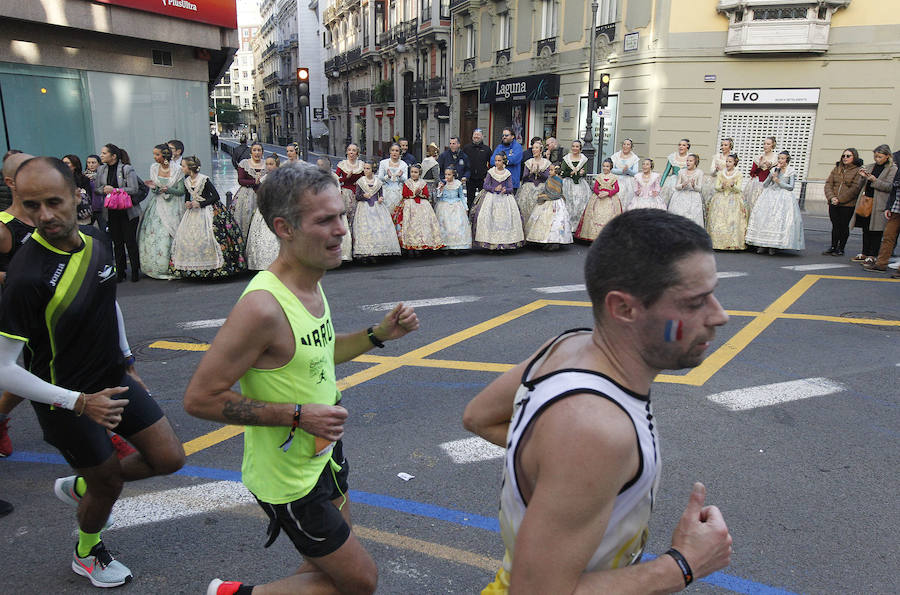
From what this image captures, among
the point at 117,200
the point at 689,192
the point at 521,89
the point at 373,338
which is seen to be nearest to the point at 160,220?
the point at 117,200

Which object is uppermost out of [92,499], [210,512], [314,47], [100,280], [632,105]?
[314,47]

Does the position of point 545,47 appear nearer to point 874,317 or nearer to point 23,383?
point 874,317

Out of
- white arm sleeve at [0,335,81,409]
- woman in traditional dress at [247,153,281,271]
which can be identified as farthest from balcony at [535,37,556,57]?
white arm sleeve at [0,335,81,409]

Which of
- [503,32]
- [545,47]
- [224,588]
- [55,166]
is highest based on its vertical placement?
[503,32]

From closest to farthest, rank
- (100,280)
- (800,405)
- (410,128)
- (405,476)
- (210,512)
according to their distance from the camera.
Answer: (100,280) < (210,512) < (405,476) < (800,405) < (410,128)

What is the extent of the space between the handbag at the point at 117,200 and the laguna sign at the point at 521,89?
2117 centimetres

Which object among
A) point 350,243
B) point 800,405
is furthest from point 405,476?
point 350,243

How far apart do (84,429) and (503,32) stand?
32795mm

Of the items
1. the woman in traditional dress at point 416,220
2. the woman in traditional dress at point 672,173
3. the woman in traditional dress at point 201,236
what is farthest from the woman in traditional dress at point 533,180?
the woman in traditional dress at point 201,236

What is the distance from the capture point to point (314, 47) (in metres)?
76.4

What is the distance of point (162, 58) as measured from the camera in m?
15.9

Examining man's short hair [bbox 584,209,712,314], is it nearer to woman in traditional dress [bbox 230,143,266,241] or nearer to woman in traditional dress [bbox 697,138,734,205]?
woman in traditional dress [bbox 230,143,266,241]

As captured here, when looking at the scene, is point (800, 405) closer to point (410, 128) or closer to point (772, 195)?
point (772, 195)

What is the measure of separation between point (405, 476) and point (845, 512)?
2506 mm
